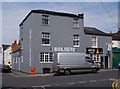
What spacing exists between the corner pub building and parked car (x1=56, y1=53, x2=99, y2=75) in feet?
12.2

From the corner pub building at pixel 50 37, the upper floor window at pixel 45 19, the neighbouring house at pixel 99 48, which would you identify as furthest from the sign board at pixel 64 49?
the upper floor window at pixel 45 19

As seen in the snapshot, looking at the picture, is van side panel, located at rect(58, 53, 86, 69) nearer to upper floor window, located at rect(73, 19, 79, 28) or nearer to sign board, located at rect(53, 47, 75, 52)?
sign board, located at rect(53, 47, 75, 52)

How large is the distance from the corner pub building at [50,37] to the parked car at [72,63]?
3706 millimetres

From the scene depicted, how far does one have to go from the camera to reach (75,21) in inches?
1139

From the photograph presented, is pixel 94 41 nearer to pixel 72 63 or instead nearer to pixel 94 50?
pixel 94 50

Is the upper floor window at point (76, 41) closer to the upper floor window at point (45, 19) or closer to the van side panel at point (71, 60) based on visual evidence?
the upper floor window at point (45, 19)

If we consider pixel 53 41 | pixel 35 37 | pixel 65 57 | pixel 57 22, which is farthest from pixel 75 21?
pixel 65 57

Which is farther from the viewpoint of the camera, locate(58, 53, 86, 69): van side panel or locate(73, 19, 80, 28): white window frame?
locate(73, 19, 80, 28): white window frame

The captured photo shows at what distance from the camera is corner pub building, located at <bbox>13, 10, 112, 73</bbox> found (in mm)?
25484

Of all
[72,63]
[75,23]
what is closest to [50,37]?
[75,23]

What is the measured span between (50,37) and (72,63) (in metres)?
6.59

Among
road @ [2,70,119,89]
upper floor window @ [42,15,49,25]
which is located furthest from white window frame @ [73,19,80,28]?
road @ [2,70,119,89]

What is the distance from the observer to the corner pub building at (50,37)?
25.5 meters

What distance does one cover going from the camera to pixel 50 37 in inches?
1046
